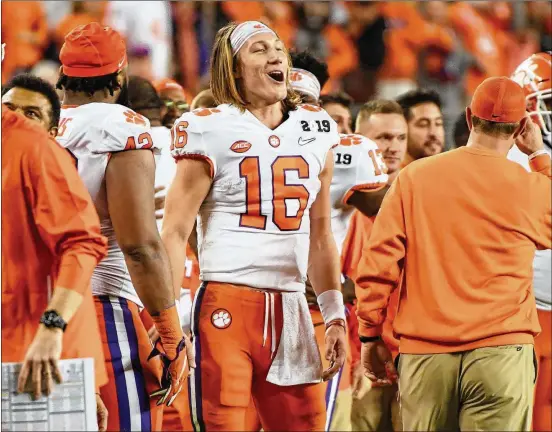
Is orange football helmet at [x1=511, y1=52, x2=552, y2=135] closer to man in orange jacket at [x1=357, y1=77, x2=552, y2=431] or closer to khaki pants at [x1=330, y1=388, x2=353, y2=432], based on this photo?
man in orange jacket at [x1=357, y1=77, x2=552, y2=431]

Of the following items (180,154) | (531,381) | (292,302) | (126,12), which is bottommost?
(531,381)

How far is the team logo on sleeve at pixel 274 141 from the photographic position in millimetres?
3894

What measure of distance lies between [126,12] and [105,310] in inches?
244

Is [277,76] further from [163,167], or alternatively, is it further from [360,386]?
[360,386]

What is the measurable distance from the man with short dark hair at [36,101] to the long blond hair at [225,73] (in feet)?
1.75

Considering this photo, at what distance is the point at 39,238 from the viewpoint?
9.89 ft

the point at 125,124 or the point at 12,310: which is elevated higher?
the point at 125,124

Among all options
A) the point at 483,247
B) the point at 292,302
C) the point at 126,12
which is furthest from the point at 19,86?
the point at 126,12

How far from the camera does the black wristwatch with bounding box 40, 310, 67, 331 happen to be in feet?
9.34

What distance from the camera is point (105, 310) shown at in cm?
373

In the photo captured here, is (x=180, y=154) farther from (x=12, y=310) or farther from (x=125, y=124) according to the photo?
(x=12, y=310)

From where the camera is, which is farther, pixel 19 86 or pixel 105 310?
pixel 19 86

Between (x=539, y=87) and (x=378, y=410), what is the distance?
158cm

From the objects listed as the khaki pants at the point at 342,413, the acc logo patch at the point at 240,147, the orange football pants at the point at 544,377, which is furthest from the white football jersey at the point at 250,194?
the khaki pants at the point at 342,413
